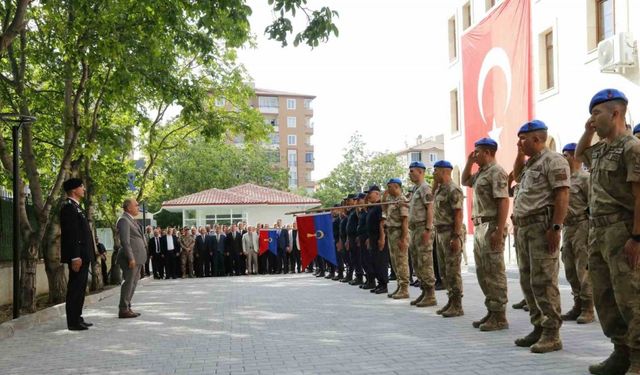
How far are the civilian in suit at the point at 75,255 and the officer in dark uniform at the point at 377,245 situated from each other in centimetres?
573

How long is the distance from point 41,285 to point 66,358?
886cm

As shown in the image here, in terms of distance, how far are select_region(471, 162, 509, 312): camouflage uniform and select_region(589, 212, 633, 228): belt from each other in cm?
215

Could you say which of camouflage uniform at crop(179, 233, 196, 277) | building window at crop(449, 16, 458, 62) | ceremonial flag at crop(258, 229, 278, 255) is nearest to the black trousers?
camouflage uniform at crop(179, 233, 196, 277)

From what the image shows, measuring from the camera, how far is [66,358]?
6984 mm

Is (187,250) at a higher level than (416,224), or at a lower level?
lower

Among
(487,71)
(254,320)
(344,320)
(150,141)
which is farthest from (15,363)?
(487,71)

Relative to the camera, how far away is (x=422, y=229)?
1000 centimetres

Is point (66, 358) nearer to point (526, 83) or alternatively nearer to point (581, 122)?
point (581, 122)

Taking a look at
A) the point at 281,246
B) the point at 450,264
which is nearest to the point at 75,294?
the point at 450,264

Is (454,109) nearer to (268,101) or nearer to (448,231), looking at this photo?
(448,231)

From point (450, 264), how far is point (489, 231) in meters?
1.61

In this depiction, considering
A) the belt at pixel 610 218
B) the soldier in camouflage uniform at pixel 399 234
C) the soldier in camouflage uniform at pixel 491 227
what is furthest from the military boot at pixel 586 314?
the soldier in camouflage uniform at pixel 399 234

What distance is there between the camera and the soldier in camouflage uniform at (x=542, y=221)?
19.8 ft

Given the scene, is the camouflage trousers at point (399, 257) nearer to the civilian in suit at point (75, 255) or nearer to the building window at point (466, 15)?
the civilian in suit at point (75, 255)
